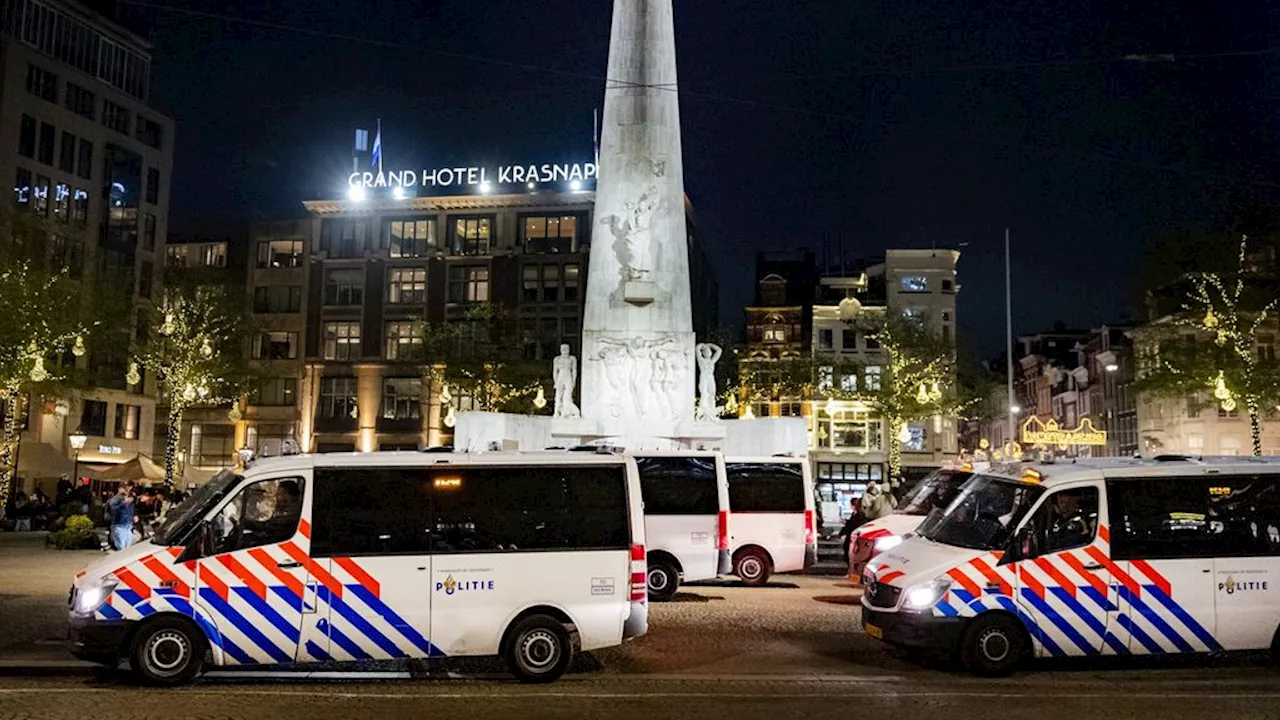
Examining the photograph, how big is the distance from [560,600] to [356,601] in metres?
1.99

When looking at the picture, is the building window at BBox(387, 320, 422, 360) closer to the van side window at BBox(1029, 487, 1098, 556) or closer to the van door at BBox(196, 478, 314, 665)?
the van door at BBox(196, 478, 314, 665)

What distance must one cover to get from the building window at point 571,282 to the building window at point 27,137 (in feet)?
94.7

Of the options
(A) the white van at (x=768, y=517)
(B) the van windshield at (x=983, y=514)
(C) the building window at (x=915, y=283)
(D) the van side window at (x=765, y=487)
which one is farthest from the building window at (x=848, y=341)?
(B) the van windshield at (x=983, y=514)

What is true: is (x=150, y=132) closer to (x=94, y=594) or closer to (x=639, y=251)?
(x=639, y=251)

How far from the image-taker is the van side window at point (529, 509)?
11.5 m

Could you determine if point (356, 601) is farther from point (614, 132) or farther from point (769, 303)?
point (769, 303)

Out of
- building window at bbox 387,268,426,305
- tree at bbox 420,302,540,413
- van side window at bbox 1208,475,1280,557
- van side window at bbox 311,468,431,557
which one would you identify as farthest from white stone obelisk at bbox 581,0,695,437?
building window at bbox 387,268,426,305

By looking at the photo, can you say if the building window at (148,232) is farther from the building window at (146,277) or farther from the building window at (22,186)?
the building window at (22,186)

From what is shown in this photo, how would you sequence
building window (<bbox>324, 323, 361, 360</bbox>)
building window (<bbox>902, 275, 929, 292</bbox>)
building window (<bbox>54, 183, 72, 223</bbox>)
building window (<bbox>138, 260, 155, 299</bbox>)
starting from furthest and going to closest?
building window (<bbox>902, 275, 929, 292</bbox>)
building window (<bbox>324, 323, 361, 360</bbox>)
building window (<bbox>138, 260, 155, 299</bbox>)
building window (<bbox>54, 183, 72, 223</bbox>)

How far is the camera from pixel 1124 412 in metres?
76.9

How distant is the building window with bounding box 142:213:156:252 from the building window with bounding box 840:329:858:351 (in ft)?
136

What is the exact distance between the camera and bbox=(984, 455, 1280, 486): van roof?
12578 mm

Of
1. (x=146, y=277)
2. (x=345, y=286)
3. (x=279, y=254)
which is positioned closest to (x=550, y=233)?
(x=345, y=286)

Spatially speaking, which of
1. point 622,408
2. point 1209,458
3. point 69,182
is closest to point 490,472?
point 1209,458
